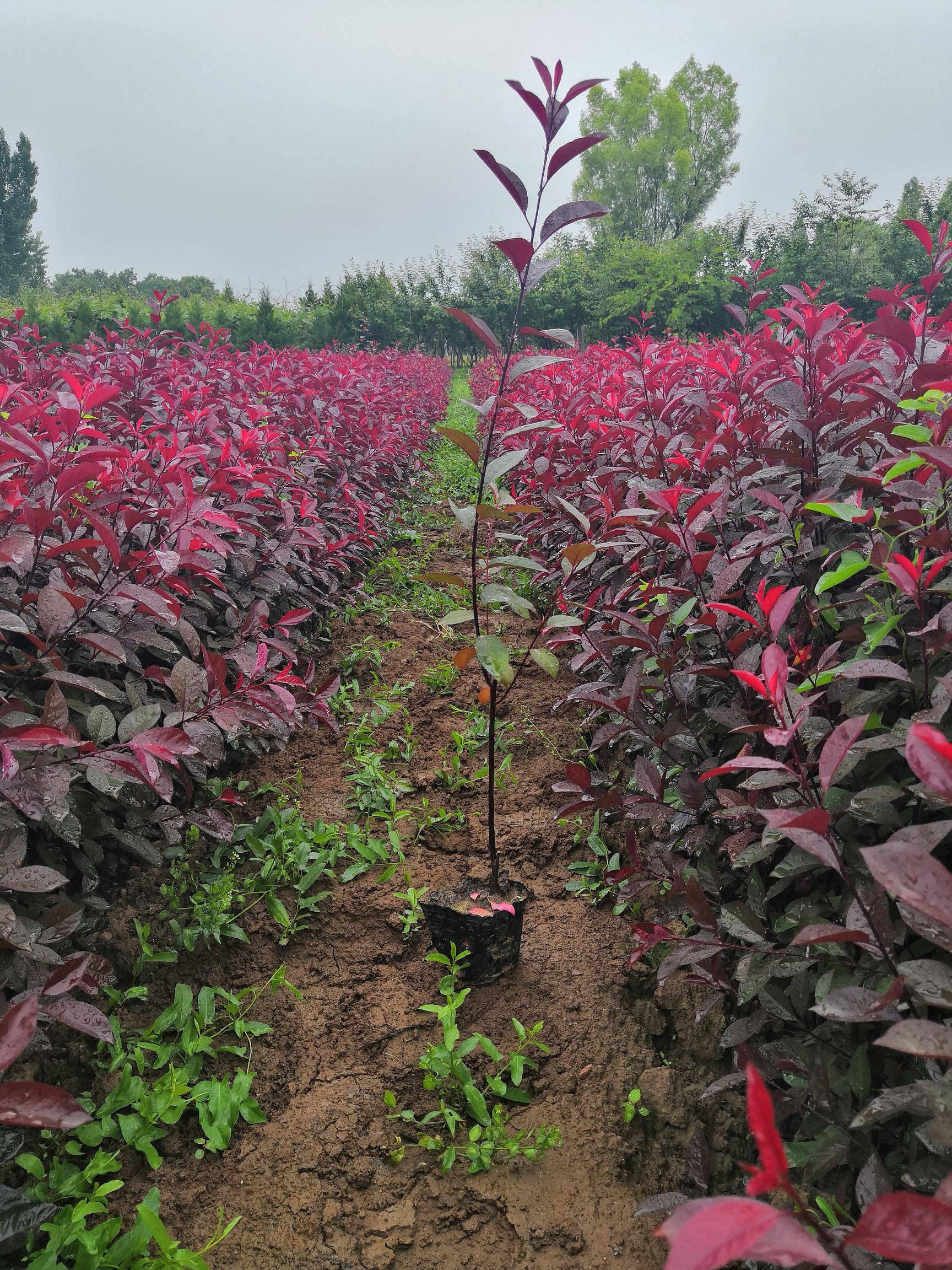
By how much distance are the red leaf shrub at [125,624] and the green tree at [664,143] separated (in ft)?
158

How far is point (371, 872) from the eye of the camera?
2.22 meters

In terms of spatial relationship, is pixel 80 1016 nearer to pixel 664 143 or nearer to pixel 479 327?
pixel 479 327

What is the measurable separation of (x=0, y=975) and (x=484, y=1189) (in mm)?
981

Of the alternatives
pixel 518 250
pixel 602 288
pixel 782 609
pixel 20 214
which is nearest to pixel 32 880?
pixel 782 609

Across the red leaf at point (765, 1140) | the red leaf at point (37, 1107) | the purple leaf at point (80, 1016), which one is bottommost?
the purple leaf at point (80, 1016)

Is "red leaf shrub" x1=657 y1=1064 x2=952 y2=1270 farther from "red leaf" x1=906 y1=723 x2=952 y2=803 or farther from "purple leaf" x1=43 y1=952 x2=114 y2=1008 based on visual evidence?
"purple leaf" x1=43 y1=952 x2=114 y2=1008

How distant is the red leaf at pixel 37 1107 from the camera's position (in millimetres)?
760

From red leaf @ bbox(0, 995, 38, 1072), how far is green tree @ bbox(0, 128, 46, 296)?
6260 cm

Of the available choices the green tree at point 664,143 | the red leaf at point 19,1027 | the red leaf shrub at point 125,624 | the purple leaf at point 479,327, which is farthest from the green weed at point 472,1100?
the green tree at point 664,143

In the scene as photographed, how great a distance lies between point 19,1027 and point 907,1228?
0.85 meters

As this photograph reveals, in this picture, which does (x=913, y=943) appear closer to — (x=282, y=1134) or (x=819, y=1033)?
(x=819, y=1033)

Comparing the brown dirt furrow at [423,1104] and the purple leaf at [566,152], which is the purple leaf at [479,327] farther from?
the brown dirt furrow at [423,1104]

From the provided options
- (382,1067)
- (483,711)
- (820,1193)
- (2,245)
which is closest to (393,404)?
(483,711)

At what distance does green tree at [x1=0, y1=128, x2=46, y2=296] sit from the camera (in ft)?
166
